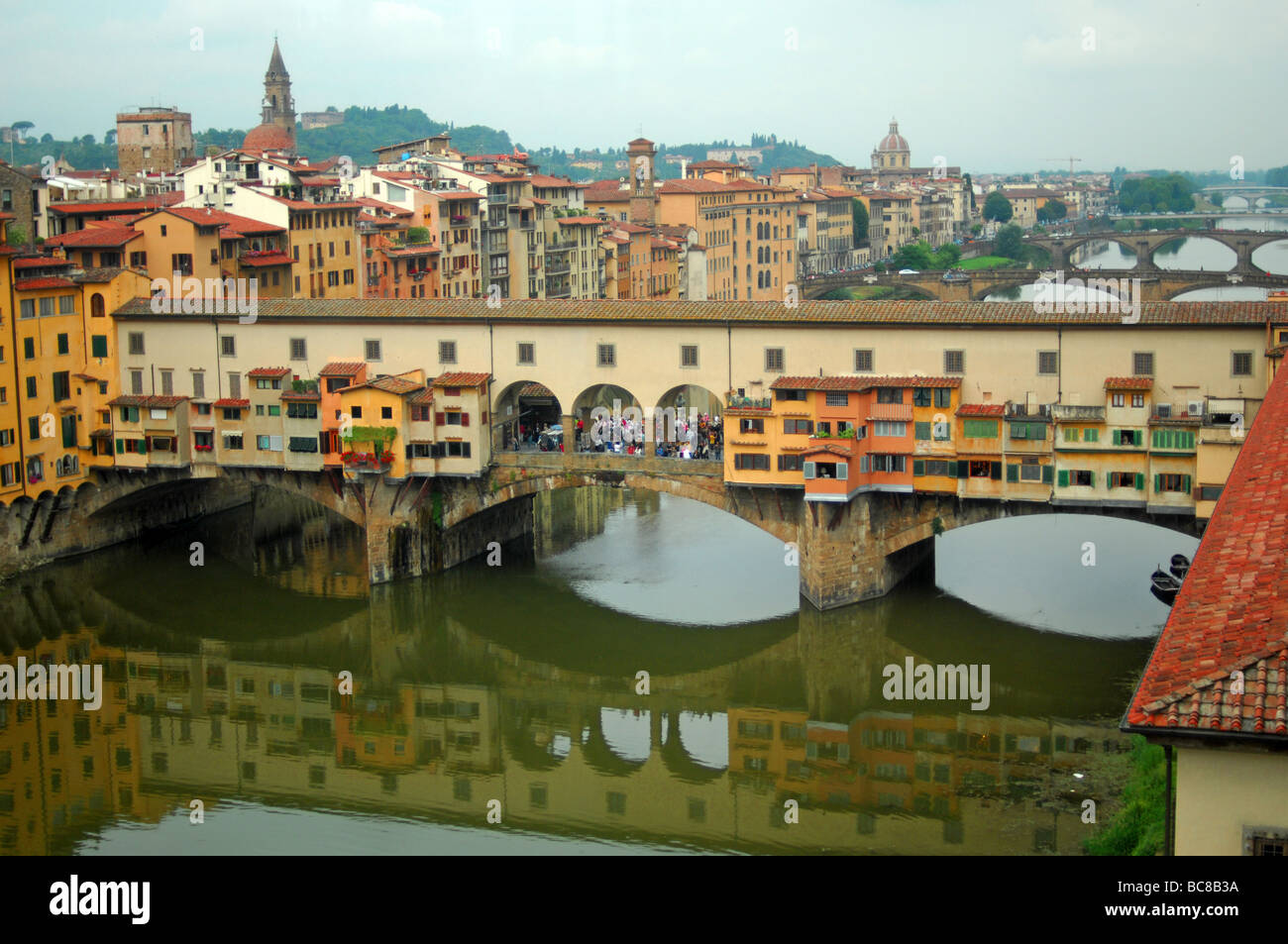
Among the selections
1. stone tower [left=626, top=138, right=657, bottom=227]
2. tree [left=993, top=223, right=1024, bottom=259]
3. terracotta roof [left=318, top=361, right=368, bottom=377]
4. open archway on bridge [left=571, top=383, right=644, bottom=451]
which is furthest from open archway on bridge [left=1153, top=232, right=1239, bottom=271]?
terracotta roof [left=318, top=361, right=368, bottom=377]

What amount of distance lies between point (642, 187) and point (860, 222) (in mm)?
40292

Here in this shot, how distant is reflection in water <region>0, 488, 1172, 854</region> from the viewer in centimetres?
2283

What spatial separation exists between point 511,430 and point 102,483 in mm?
10486

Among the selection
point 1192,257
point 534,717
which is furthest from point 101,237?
point 1192,257

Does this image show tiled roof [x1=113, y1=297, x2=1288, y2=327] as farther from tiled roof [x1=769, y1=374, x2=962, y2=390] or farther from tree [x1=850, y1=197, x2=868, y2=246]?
tree [x1=850, y1=197, x2=868, y2=246]

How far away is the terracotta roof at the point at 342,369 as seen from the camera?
118ft

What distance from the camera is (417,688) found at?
30000mm

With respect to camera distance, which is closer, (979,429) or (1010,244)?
(979,429)

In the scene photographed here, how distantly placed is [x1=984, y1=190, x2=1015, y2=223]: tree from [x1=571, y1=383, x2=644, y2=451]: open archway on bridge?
117495 millimetres

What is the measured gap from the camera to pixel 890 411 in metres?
32.3

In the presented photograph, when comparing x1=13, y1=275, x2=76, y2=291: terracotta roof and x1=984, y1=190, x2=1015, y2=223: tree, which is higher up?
x1=984, y1=190, x2=1015, y2=223: tree

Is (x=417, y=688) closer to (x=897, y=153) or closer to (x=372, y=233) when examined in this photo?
(x=372, y=233)

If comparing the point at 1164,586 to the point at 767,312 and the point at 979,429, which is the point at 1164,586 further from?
the point at 767,312
